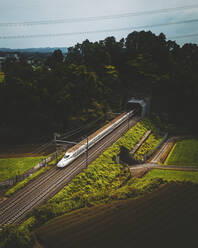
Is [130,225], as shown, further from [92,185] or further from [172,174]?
[172,174]

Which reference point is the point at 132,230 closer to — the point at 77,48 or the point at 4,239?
the point at 4,239

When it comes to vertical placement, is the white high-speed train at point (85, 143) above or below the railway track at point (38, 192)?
above

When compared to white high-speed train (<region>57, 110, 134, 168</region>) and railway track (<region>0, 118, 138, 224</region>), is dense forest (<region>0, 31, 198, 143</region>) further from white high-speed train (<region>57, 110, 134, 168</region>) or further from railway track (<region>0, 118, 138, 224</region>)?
railway track (<region>0, 118, 138, 224</region>)

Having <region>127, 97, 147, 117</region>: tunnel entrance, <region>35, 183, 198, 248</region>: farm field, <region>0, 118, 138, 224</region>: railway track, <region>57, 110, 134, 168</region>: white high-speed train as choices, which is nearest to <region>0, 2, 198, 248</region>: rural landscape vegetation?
<region>35, 183, 198, 248</region>: farm field

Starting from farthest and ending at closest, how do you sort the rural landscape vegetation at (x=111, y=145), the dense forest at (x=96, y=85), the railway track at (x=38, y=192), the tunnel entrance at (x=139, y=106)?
the tunnel entrance at (x=139, y=106), the dense forest at (x=96, y=85), the railway track at (x=38, y=192), the rural landscape vegetation at (x=111, y=145)

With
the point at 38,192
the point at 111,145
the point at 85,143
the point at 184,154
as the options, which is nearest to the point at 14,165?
the point at 85,143

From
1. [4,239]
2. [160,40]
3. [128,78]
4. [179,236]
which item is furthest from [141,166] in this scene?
[160,40]

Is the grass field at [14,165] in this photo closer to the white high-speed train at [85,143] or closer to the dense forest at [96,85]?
the white high-speed train at [85,143]

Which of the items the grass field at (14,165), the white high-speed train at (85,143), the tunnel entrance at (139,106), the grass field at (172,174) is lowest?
the grass field at (172,174)

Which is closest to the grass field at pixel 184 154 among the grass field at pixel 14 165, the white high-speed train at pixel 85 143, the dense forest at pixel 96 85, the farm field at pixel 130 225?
the dense forest at pixel 96 85
